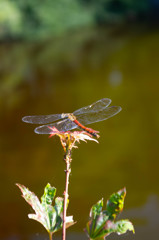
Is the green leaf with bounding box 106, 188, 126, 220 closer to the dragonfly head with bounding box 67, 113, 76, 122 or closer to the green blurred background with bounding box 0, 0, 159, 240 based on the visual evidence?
the dragonfly head with bounding box 67, 113, 76, 122

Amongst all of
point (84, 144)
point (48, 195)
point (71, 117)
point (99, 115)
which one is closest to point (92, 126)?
point (84, 144)

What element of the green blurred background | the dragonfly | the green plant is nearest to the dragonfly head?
the dragonfly

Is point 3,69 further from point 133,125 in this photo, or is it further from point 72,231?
point 72,231

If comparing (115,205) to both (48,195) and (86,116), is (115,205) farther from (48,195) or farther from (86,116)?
(86,116)

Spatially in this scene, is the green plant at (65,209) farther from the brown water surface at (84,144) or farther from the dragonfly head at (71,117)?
the brown water surface at (84,144)

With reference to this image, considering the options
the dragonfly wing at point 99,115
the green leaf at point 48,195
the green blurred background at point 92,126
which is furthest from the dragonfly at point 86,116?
the green blurred background at point 92,126

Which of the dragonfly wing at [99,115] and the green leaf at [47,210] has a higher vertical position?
the dragonfly wing at [99,115]
